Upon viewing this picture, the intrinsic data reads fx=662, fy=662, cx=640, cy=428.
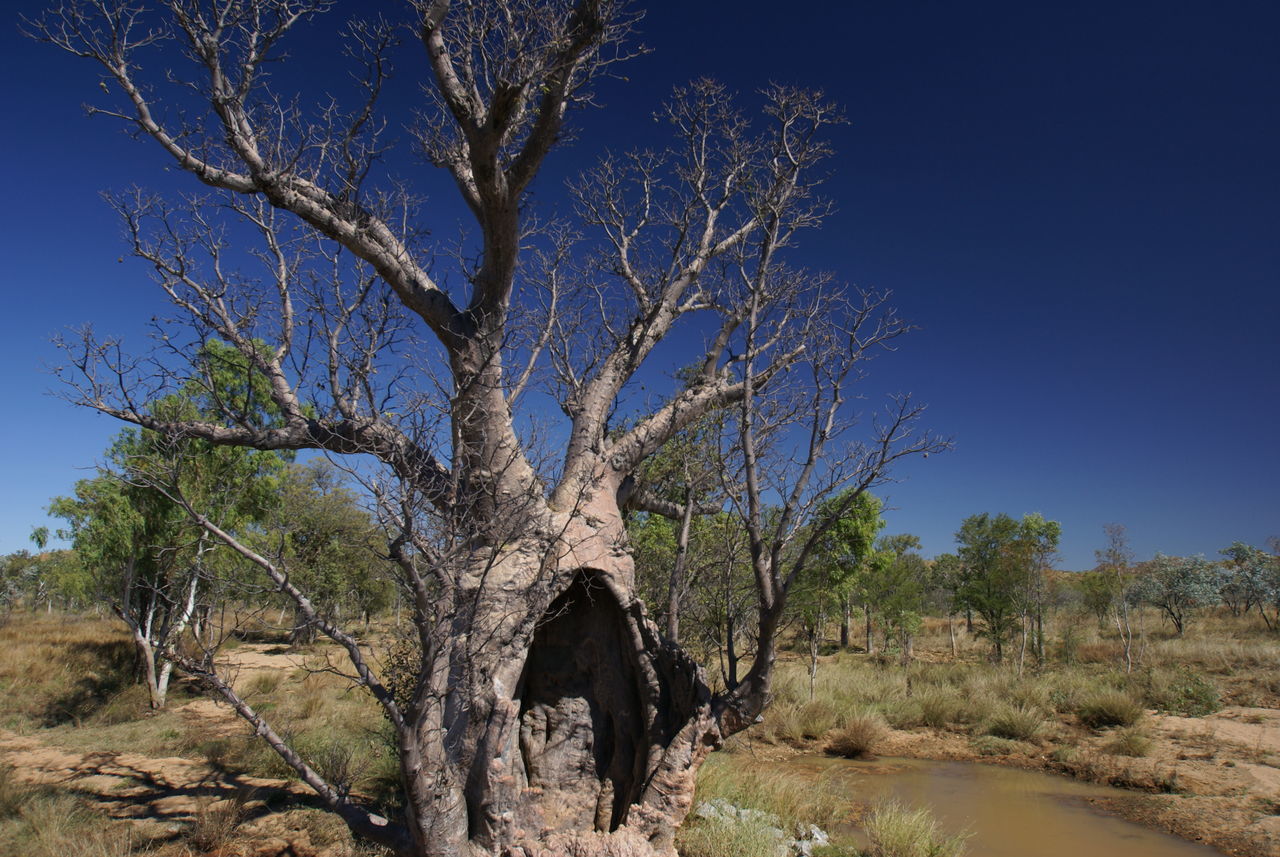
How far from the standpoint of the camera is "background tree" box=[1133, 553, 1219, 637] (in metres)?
24.5

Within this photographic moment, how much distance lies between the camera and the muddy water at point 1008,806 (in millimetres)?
7098

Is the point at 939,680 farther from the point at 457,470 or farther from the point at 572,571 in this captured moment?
the point at 457,470

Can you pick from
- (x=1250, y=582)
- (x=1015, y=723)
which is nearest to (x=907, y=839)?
(x=1015, y=723)

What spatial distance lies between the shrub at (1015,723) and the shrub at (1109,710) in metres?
0.92

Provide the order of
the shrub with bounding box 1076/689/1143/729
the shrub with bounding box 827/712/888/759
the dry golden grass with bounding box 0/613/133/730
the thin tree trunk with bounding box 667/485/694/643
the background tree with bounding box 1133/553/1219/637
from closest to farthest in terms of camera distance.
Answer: the thin tree trunk with bounding box 667/485/694/643 < the dry golden grass with bounding box 0/613/133/730 < the shrub with bounding box 827/712/888/759 < the shrub with bounding box 1076/689/1143/729 < the background tree with bounding box 1133/553/1219/637

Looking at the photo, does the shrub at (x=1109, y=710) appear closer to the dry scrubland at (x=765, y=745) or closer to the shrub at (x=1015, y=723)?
the dry scrubland at (x=765, y=745)

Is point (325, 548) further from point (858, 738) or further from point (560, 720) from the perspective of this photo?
point (858, 738)

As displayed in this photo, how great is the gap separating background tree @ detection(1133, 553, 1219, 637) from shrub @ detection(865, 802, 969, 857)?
2288cm

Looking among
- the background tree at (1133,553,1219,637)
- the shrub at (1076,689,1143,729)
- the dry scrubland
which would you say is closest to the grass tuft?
the dry scrubland

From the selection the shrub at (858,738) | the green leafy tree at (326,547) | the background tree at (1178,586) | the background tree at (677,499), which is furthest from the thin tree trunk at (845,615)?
the green leafy tree at (326,547)

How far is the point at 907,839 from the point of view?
587 centimetres

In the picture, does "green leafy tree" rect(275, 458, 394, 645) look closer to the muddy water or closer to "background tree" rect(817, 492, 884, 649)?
the muddy water

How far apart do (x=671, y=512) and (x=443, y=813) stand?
362cm

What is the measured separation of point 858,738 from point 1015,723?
3046mm
